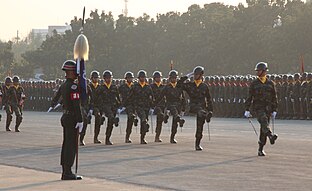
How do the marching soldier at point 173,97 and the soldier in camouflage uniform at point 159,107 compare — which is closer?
the marching soldier at point 173,97

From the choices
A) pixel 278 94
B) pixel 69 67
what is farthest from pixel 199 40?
pixel 69 67

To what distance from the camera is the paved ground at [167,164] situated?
46.7 feet

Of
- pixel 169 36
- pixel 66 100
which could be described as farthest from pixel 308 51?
pixel 66 100

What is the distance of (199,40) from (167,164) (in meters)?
55.8

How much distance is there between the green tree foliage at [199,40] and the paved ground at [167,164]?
3741 centimetres

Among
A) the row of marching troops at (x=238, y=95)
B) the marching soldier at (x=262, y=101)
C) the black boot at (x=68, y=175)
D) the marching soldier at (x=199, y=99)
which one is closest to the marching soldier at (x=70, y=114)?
the black boot at (x=68, y=175)

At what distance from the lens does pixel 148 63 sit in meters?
79.0

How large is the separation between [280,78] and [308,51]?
2570 centimetres

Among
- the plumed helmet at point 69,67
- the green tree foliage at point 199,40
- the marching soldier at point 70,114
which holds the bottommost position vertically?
the marching soldier at point 70,114

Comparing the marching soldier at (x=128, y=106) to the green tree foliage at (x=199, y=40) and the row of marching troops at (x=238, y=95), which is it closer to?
the row of marching troops at (x=238, y=95)

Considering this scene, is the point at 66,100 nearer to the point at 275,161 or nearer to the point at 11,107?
the point at 275,161

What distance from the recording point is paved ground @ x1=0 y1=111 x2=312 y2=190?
46.7 feet

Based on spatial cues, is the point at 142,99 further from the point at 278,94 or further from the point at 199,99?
the point at 278,94

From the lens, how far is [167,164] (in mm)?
17719
